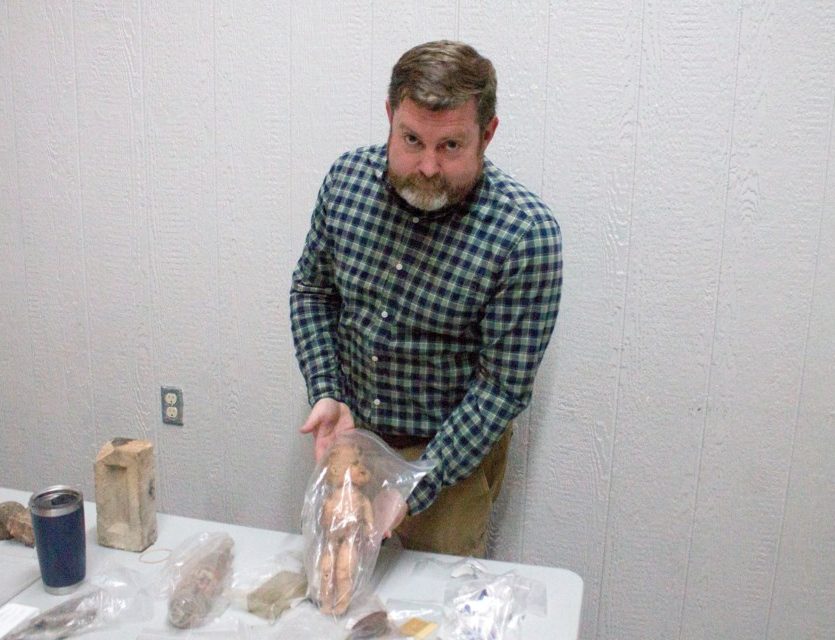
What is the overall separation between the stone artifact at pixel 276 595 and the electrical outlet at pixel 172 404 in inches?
35.5

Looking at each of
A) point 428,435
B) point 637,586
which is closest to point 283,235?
point 428,435

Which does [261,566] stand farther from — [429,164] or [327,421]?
[429,164]

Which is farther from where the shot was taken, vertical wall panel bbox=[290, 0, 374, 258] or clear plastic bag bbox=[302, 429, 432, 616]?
vertical wall panel bbox=[290, 0, 374, 258]

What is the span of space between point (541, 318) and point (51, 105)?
1.44 meters

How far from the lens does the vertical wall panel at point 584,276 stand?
1.54m

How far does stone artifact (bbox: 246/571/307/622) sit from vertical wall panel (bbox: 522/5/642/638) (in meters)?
0.73

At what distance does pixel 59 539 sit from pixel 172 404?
0.86 meters

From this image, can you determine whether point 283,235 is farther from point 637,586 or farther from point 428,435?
point 637,586

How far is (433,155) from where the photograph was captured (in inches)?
50.2

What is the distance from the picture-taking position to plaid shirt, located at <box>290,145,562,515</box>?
1.35m

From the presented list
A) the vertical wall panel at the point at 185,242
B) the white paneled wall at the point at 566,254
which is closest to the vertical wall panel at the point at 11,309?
the white paneled wall at the point at 566,254

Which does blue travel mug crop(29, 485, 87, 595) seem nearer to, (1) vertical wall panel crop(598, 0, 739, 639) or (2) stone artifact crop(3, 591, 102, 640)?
(2) stone artifact crop(3, 591, 102, 640)

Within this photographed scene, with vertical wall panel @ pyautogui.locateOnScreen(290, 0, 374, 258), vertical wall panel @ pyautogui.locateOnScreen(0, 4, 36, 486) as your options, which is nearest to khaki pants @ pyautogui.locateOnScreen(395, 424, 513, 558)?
vertical wall panel @ pyautogui.locateOnScreen(290, 0, 374, 258)

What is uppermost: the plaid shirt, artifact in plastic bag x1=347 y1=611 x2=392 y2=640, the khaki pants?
the plaid shirt
